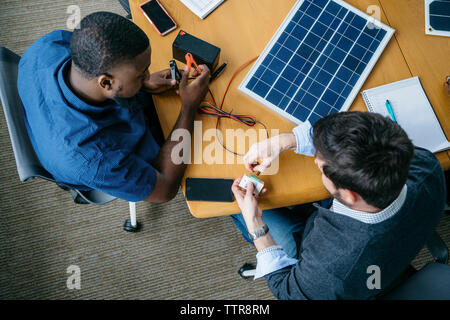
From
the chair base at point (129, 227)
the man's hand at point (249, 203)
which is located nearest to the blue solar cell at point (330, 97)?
the man's hand at point (249, 203)

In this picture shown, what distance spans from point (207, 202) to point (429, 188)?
722 mm

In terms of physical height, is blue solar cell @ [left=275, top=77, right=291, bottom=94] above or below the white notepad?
below

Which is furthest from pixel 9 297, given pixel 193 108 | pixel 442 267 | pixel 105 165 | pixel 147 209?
pixel 442 267

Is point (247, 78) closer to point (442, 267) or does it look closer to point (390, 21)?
point (390, 21)

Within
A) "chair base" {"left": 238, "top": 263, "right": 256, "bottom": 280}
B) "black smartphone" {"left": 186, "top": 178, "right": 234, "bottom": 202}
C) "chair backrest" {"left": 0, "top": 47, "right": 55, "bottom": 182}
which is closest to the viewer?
"chair backrest" {"left": 0, "top": 47, "right": 55, "bottom": 182}

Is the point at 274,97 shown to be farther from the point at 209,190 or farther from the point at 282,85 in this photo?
the point at 209,190

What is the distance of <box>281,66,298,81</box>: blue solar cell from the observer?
109 centimetres

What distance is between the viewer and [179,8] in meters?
1.15

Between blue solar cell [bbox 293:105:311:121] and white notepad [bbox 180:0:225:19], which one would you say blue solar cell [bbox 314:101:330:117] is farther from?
white notepad [bbox 180:0:225:19]

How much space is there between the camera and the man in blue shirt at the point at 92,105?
0.82 m

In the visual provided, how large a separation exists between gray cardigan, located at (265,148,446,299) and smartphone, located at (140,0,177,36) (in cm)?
88

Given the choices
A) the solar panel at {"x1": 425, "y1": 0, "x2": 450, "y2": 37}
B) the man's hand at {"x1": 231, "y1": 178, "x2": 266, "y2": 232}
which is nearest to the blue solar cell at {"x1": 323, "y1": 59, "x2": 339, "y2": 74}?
the solar panel at {"x1": 425, "y1": 0, "x2": 450, "y2": 37}

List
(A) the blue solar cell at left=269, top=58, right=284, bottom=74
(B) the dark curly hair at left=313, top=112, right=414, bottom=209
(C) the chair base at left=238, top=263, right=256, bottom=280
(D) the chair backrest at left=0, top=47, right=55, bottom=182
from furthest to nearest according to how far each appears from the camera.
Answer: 1. (C) the chair base at left=238, top=263, right=256, bottom=280
2. (A) the blue solar cell at left=269, top=58, right=284, bottom=74
3. (D) the chair backrest at left=0, top=47, right=55, bottom=182
4. (B) the dark curly hair at left=313, top=112, right=414, bottom=209

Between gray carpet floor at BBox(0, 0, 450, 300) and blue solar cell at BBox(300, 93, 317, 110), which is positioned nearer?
blue solar cell at BBox(300, 93, 317, 110)
